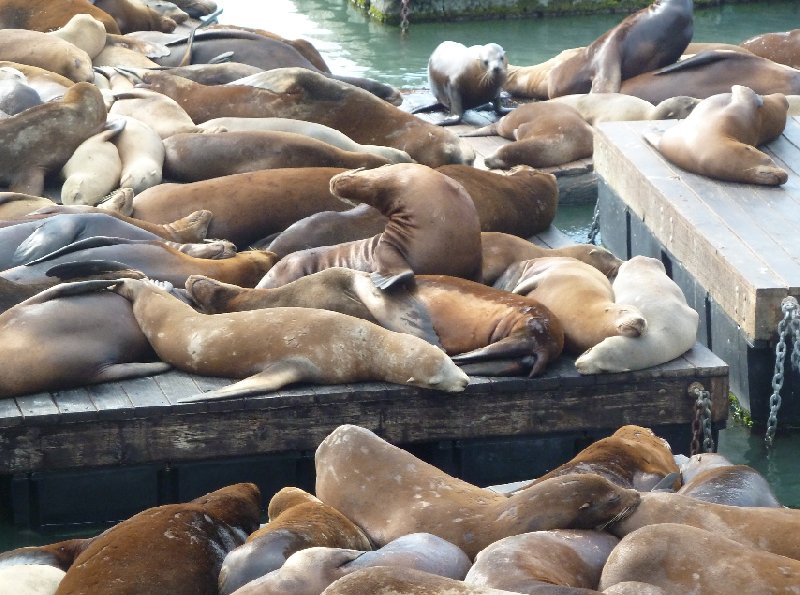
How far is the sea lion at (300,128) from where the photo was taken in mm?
8586

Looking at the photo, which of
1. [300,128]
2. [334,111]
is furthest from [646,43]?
[300,128]

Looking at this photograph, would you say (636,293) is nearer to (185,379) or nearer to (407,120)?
(185,379)

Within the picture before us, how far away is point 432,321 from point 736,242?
70.5 inches

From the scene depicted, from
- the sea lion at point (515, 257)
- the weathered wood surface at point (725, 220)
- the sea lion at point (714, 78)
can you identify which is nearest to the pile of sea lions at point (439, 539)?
the weathered wood surface at point (725, 220)

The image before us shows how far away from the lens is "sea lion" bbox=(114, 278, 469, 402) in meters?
5.57

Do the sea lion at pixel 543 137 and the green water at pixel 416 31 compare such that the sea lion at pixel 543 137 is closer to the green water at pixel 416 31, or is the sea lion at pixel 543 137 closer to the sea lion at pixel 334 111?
the sea lion at pixel 334 111

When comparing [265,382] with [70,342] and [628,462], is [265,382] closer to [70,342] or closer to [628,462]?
[70,342]

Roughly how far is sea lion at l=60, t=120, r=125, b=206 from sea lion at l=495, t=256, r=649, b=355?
2744 mm

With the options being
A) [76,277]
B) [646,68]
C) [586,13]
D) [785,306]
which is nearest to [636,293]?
[785,306]

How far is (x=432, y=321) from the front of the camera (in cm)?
596

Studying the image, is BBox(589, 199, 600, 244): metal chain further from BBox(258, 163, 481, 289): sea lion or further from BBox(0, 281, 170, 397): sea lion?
BBox(0, 281, 170, 397): sea lion

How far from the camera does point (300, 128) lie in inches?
344

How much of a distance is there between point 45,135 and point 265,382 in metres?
3.40

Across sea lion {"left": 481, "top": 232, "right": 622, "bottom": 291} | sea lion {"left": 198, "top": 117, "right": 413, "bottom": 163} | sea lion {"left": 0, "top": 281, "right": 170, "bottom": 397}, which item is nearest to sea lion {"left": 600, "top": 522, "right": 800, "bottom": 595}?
sea lion {"left": 0, "top": 281, "right": 170, "bottom": 397}
